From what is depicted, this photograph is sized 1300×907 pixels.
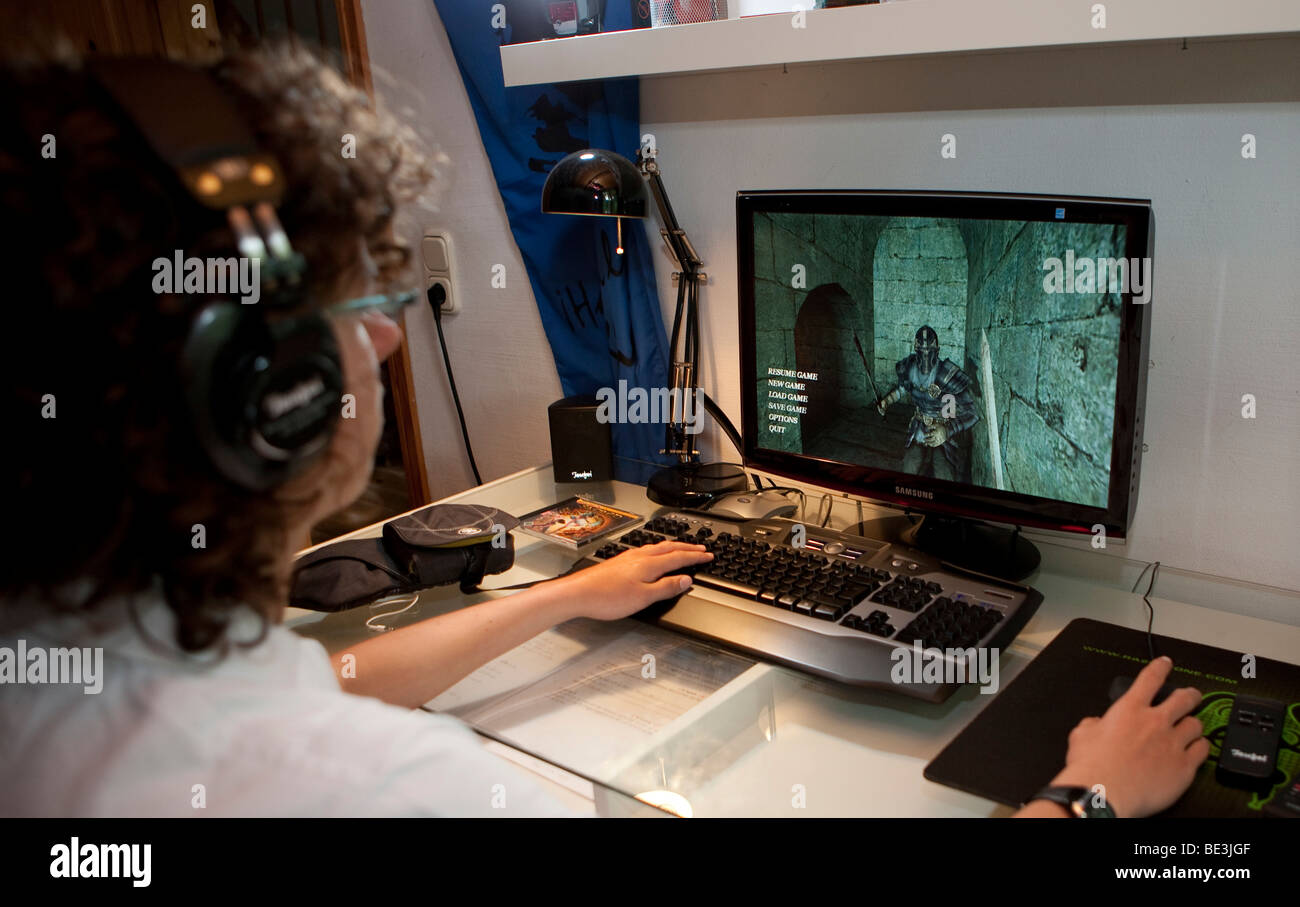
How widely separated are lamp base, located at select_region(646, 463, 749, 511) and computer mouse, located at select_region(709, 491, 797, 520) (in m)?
0.02

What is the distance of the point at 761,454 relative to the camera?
1383 mm

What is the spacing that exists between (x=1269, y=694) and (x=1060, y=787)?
0.95ft

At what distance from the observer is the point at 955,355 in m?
1.15

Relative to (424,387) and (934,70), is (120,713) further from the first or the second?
(424,387)

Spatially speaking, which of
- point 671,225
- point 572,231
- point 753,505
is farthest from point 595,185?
point 753,505

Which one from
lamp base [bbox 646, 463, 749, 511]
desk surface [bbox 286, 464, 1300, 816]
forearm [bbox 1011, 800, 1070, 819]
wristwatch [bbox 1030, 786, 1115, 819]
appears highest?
lamp base [bbox 646, 463, 749, 511]

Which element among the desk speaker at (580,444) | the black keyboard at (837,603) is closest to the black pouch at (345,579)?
the black keyboard at (837,603)

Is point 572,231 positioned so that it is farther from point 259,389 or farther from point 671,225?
point 259,389

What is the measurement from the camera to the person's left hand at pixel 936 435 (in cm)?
118

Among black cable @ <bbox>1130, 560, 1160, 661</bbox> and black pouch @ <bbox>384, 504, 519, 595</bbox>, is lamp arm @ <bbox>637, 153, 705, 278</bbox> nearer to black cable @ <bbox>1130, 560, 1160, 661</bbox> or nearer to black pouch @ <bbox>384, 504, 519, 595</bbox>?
black pouch @ <bbox>384, 504, 519, 595</bbox>

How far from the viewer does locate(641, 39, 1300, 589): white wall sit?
41.6 inches

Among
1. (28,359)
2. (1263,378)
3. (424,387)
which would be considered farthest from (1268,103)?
(424,387)

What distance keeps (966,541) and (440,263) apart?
1.20 m

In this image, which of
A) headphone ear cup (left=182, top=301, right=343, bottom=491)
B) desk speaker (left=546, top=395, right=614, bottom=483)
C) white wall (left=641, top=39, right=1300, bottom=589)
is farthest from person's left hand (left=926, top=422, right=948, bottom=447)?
headphone ear cup (left=182, top=301, right=343, bottom=491)
